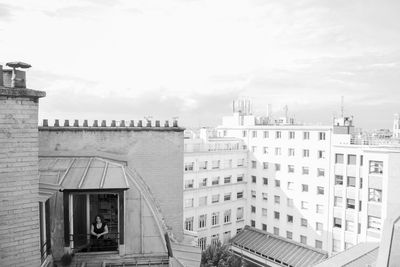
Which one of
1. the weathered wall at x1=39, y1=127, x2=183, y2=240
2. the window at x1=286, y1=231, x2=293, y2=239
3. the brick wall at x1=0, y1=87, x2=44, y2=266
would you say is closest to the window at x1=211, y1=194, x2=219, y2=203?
the window at x1=286, y1=231, x2=293, y2=239

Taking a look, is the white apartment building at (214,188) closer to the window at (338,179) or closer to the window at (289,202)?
the window at (289,202)

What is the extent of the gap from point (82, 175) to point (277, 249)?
127 ft

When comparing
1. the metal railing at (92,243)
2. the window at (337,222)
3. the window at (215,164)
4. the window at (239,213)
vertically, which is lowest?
the window at (239,213)

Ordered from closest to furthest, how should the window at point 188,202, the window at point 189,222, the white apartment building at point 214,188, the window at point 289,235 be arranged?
the window at point 188,202, the window at point 189,222, the white apartment building at point 214,188, the window at point 289,235

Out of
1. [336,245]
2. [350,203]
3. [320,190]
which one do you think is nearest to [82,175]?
[350,203]

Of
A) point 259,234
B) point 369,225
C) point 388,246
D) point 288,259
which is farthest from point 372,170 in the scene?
point 388,246

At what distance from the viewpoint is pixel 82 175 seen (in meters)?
10.3

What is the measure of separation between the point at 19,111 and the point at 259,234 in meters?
45.3

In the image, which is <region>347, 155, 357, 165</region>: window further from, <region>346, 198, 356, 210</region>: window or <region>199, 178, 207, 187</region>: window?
<region>199, 178, 207, 187</region>: window

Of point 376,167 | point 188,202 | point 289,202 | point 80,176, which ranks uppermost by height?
point 80,176

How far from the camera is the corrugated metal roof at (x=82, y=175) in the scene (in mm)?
9500

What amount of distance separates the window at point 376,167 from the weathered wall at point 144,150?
28.0m

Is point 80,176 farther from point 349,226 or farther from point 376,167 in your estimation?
point 349,226

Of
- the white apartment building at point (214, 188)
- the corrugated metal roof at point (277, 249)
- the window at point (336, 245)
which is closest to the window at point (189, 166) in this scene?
the white apartment building at point (214, 188)
